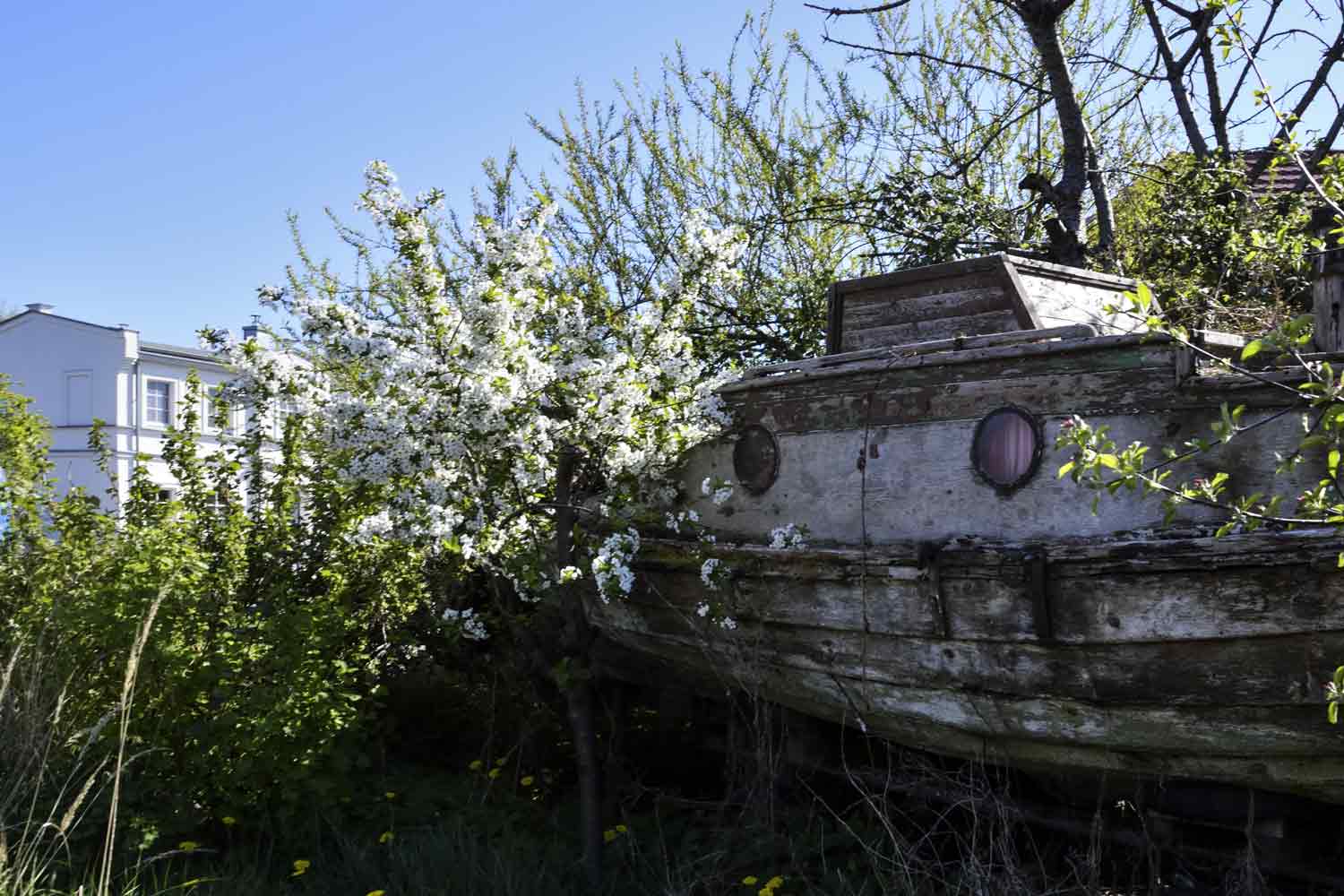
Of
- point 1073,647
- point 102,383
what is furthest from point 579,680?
point 102,383

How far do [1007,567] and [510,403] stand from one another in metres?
2.23

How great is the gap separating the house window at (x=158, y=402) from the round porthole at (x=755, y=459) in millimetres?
26181

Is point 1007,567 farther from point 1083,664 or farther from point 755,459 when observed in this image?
point 755,459

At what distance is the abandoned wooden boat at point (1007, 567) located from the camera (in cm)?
386

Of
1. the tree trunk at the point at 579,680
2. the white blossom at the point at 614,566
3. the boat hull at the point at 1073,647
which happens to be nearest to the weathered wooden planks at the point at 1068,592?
the boat hull at the point at 1073,647

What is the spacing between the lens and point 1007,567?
13.8 feet

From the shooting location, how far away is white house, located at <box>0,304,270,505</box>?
→ 1112 inches

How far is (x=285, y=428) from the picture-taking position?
23.7 feet

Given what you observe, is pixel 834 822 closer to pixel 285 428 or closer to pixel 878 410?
pixel 878 410

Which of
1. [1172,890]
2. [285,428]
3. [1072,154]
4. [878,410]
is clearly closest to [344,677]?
[285,428]

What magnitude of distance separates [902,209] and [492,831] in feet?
18.0

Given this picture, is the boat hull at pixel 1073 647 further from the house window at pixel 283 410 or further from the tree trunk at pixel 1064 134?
the tree trunk at pixel 1064 134

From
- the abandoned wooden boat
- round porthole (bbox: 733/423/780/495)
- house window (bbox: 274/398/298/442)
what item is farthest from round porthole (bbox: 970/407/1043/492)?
house window (bbox: 274/398/298/442)

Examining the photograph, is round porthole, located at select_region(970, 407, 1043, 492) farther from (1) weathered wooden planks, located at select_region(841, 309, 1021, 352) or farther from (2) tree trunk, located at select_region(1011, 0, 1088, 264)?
(2) tree trunk, located at select_region(1011, 0, 1088, 264)
